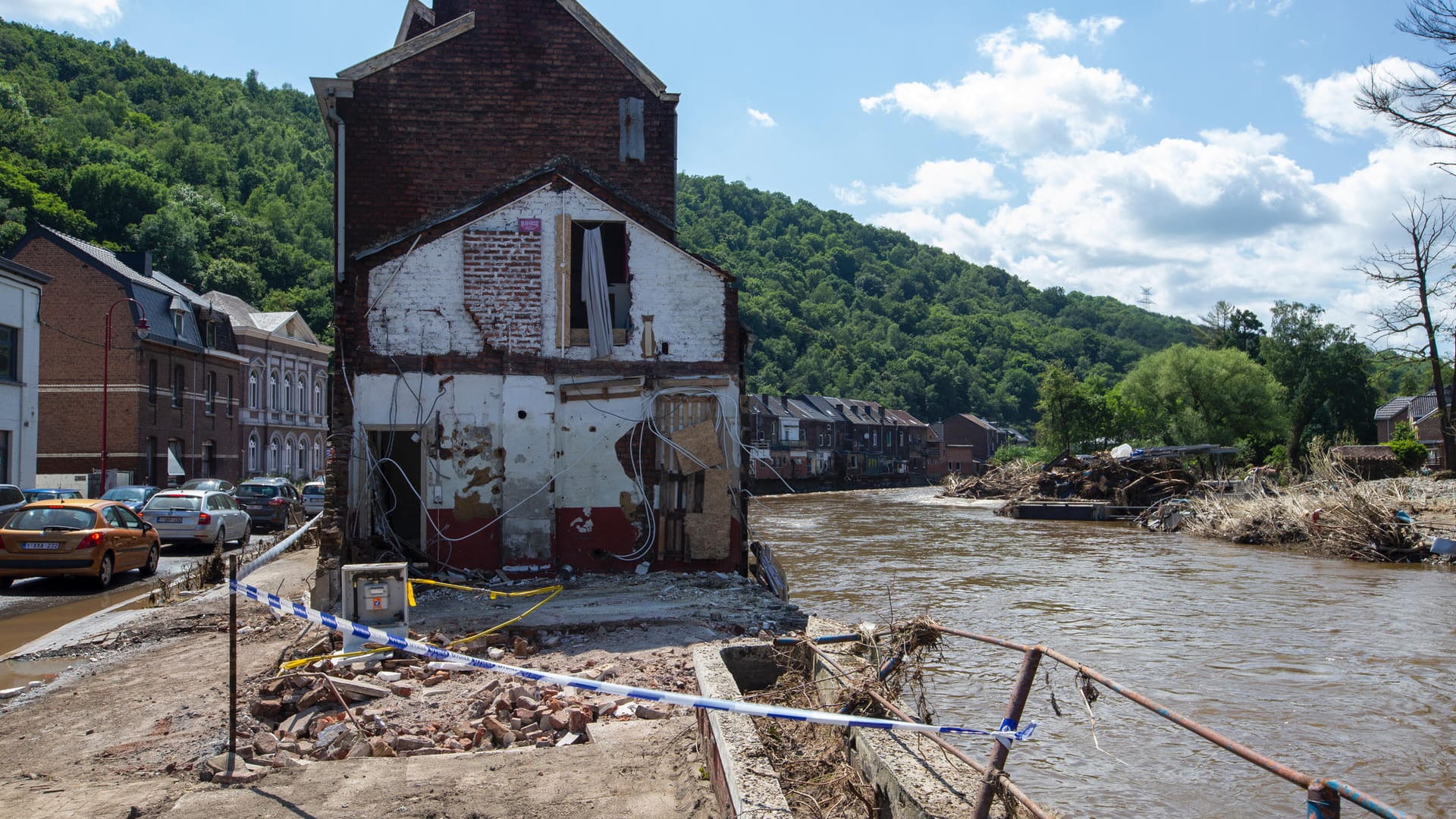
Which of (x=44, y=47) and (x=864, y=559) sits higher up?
(x=44, y=47)

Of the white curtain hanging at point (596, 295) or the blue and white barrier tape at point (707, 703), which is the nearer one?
the blue and white barrier tape at point (707, 703)


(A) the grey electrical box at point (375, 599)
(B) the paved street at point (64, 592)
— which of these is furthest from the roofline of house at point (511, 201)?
(B) the paved street at point (64, 592)

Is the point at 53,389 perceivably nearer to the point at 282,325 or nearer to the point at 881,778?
the point at 282,325

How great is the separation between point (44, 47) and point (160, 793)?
118928 mm

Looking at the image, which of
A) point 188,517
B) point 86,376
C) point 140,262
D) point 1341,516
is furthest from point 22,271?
point 1341,516

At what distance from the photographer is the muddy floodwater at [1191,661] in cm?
834

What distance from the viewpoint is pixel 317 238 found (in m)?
98.0

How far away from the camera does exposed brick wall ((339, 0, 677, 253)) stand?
51.0 ft

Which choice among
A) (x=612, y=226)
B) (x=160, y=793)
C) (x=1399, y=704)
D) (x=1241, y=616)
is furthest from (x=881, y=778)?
(x=1241, y=616)

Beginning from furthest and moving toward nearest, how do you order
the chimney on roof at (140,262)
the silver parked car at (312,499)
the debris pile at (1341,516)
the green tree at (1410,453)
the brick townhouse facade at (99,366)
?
the chimney on roof at (140,262) → the green tree at (1410,453) → the brick townhouse facade at (99,366) → the silver parked car at (312,499) → the debris pile at (1341,516)

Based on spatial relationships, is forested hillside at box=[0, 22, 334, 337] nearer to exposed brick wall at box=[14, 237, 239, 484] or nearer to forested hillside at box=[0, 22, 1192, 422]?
forested hillside at box=[0, 22, 1192, 422]

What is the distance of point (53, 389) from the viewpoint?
127 ft

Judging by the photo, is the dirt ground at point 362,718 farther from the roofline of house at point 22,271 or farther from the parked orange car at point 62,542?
the roofline of house at point 22,271

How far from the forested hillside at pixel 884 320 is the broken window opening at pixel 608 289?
104 metres
